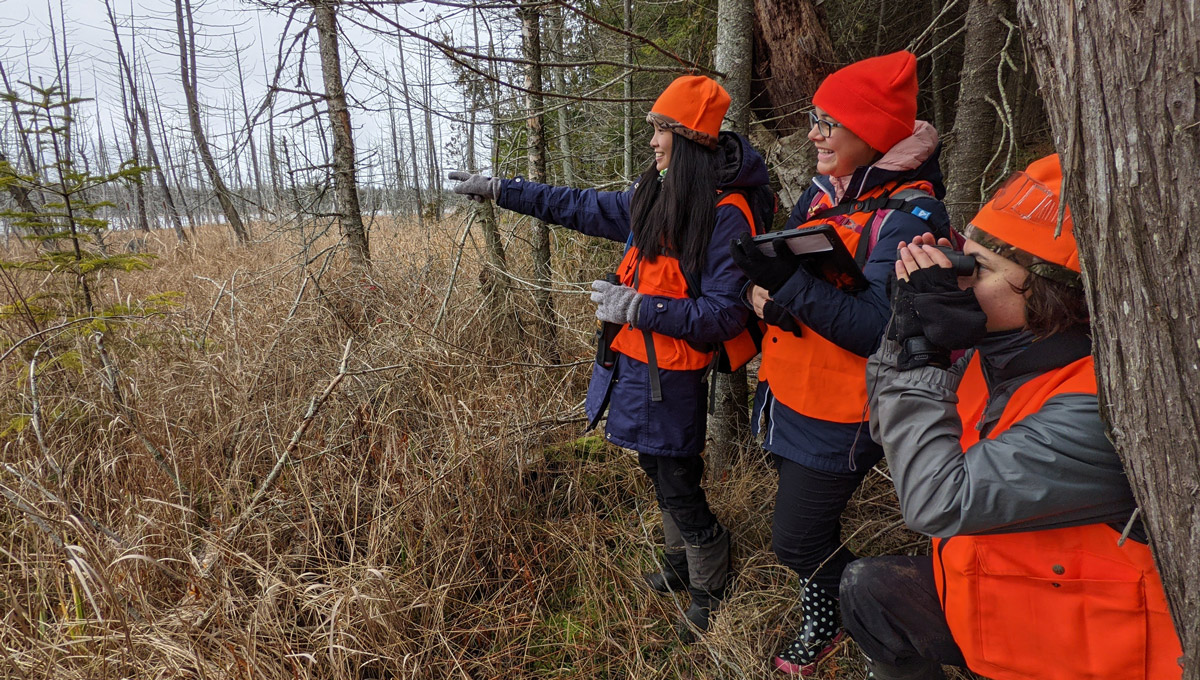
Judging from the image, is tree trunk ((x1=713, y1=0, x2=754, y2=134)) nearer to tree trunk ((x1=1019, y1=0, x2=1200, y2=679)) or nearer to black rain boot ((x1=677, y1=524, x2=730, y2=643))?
tree trunk ((x1=1019, y1=0, x2=1200, y2=679))

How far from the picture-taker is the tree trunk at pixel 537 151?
300 centimetres

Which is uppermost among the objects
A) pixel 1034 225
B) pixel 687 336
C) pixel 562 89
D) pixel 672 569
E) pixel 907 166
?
pixel 562 89

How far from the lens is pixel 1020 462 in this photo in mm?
1055

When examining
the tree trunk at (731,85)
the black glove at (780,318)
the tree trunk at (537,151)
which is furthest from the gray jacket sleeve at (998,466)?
the tree trunk at (537,151)

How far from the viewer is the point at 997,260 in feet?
3.81

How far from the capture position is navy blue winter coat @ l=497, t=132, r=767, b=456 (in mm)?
1808

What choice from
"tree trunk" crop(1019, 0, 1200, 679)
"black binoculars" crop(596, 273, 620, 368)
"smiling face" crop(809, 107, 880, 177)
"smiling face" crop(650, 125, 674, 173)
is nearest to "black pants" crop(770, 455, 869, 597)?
"black binoculars" crop(596, 273, 620, 368)

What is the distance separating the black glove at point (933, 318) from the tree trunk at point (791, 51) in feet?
5.83

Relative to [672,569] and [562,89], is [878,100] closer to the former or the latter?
[672,569]

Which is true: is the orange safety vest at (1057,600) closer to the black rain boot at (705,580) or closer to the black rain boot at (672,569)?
the black rain boot at (705,580)

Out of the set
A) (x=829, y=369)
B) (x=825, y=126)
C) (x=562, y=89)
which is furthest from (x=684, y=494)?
(x=562, y=89)

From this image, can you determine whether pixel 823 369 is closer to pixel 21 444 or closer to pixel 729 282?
pixel 729 282

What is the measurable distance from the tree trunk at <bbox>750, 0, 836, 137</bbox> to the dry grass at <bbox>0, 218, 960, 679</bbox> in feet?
6.14

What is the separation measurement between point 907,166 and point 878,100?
21 cm
